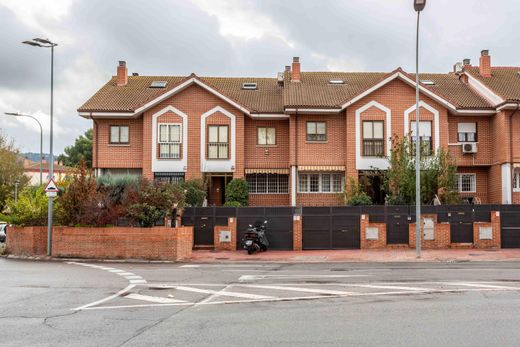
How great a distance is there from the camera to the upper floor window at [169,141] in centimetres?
3603

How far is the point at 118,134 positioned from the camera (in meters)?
36.7

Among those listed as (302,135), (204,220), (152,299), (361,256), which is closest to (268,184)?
(302,135)

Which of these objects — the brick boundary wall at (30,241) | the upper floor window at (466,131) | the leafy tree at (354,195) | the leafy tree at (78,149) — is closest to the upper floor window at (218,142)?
the leafy tree at (354,195)

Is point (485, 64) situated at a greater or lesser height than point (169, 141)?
greater

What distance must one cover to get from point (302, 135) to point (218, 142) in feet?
15.8

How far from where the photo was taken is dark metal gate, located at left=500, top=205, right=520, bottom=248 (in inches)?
1125

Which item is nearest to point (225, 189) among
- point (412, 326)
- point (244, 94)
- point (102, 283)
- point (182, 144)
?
point (182, 144)

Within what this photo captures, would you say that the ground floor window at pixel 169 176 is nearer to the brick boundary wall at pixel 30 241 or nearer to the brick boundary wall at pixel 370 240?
the brick boundary wall at pixel 30 241

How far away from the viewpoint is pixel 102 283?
15.9 m

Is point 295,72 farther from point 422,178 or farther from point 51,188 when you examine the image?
point 51,188

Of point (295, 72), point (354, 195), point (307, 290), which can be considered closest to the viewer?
point (307, 290)

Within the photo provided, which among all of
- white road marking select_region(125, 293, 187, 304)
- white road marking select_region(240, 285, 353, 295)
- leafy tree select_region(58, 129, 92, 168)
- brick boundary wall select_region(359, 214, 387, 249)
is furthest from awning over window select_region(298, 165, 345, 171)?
leafy tree select_region(58, 129, 92, 168)

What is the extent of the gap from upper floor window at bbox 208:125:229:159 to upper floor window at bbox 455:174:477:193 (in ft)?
45.0

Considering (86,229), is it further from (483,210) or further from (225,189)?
(483,210)
